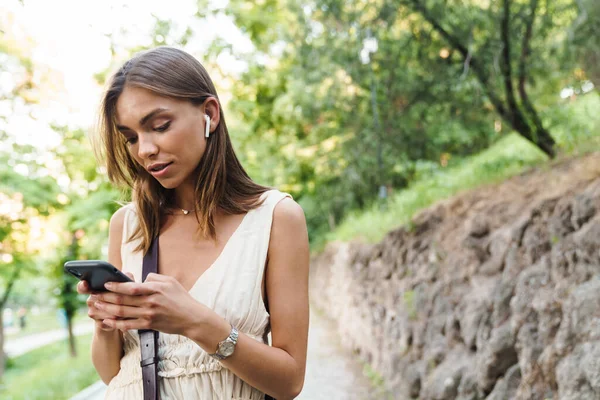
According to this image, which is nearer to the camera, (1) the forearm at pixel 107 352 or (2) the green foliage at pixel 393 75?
(1) the forearm at pixel 107 352

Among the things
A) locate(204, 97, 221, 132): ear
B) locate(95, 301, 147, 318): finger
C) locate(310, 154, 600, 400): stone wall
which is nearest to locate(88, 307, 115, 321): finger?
locate(95, 301, 147, 318): finger

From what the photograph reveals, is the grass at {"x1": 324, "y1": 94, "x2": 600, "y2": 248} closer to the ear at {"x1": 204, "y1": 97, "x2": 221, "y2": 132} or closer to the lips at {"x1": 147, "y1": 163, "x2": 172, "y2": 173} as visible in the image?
the ear at {"x1": 204, "y1": 97, "x2": 221, "y2": 132}

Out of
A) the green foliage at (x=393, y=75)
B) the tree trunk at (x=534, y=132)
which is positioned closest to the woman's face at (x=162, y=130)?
the green foliage at (x=393, y=75)

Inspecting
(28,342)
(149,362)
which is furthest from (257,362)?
(28,342)

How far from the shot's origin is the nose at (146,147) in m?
1.72

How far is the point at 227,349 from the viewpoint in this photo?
153 cm

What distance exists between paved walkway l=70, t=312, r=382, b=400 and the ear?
6.39 meters

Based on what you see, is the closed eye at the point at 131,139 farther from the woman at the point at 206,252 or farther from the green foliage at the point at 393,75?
the green foliage at the point at 393,75

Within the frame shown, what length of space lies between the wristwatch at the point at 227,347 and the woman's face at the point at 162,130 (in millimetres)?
554

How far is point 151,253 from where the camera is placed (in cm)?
186

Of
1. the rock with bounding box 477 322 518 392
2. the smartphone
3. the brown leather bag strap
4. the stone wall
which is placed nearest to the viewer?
the smartphone

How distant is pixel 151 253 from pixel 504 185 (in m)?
5.10

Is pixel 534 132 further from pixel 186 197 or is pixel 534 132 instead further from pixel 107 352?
pixel 107 352

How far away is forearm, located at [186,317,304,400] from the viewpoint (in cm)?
149
